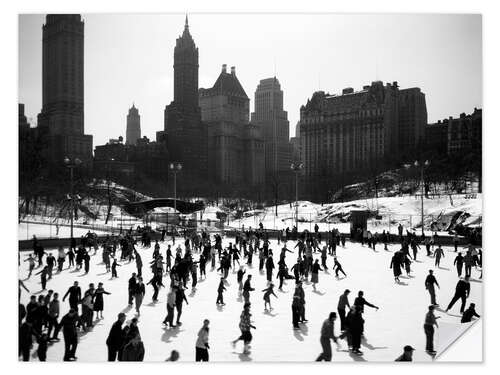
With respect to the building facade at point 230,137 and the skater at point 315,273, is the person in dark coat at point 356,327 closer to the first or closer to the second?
the skater at point 315,273

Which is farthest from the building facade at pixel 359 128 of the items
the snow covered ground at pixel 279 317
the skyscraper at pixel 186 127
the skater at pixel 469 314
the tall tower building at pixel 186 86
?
the skater at pixel 469 314

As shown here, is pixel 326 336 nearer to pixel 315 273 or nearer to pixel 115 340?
pixel 115 340

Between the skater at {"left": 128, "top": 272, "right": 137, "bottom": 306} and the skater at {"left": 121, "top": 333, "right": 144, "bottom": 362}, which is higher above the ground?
the skater at {"left": 128, "top": 272, "right": 137, "bottom": 306}

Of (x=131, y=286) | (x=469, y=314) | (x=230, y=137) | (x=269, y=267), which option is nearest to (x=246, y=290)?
(x=131, y=286)

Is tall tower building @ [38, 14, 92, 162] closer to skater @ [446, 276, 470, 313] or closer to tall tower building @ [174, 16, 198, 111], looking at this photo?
tall tower building @ [174, 16, 198, 111]

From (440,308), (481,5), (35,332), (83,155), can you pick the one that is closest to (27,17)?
(35,332)

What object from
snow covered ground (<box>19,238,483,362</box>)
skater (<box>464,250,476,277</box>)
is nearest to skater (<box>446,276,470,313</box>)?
snow covered ground (<box>19,238,483,362</box>)
